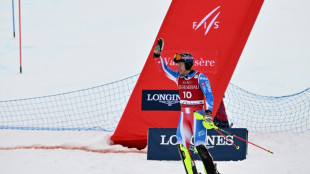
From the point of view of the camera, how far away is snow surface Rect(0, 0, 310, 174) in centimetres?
640

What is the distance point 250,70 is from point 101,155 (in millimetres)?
6934

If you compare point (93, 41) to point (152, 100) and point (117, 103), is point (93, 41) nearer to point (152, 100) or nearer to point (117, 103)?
point (117, 103)

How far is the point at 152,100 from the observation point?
7.00 meters

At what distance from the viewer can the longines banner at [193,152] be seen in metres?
6.48

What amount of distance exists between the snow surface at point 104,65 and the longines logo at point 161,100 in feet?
2.14

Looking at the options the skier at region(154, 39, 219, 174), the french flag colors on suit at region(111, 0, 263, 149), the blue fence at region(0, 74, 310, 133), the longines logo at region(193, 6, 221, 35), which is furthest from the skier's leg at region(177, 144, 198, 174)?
the blue fence at region(0, 74, 310, 133)

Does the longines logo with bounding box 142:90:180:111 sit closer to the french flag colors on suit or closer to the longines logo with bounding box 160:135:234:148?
the french flag colors on suit

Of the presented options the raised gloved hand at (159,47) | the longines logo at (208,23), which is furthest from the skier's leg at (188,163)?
the longines logo at (208,23)

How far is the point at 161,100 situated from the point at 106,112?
2443 millimetres

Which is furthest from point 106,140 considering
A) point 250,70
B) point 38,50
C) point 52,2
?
point 52,2

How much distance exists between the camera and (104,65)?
13.5 meters

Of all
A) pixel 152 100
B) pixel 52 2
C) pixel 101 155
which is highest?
pixel 52 2

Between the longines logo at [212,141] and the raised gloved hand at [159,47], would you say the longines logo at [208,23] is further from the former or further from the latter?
the raised gloved hand at [159,47]

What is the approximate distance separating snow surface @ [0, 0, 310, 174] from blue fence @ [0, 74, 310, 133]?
1.65 ft
